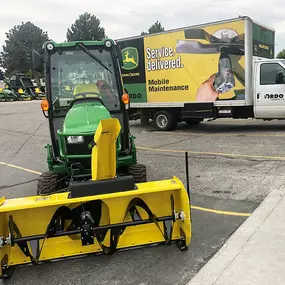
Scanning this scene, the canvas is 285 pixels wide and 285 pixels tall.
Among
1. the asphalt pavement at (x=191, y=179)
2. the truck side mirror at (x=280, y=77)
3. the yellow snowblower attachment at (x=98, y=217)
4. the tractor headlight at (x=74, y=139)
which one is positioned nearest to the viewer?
the yellow snowblower attachment at (x=98, y=217)

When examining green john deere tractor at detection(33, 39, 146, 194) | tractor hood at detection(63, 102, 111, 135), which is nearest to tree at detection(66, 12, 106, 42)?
green john deere tractor at detection(33, 39, 146, 194)

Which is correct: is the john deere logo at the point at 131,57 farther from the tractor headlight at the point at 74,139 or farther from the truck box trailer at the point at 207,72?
the tractor headlight at the point at 74,139

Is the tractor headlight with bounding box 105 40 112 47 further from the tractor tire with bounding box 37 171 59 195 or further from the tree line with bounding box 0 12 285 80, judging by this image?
the tree line with bounding box 0 12 285 80

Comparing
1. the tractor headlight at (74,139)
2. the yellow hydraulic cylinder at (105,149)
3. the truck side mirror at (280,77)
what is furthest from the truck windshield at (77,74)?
the truck side mirror at (280,77)

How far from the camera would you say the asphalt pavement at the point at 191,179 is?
11.5ft

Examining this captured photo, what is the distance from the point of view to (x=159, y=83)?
1238 cm

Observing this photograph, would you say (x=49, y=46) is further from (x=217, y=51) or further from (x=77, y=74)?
(x=217, y=51)

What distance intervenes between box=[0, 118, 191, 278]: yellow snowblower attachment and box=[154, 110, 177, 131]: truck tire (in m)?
8.86

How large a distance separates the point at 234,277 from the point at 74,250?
162cm

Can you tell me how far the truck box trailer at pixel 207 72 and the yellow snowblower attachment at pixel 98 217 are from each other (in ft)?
24.4

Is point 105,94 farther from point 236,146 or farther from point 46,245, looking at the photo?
point 236,146

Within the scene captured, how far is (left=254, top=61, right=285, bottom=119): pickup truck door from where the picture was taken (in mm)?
10594

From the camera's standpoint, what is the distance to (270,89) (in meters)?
10.6

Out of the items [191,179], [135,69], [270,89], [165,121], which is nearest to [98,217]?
[191,179]
